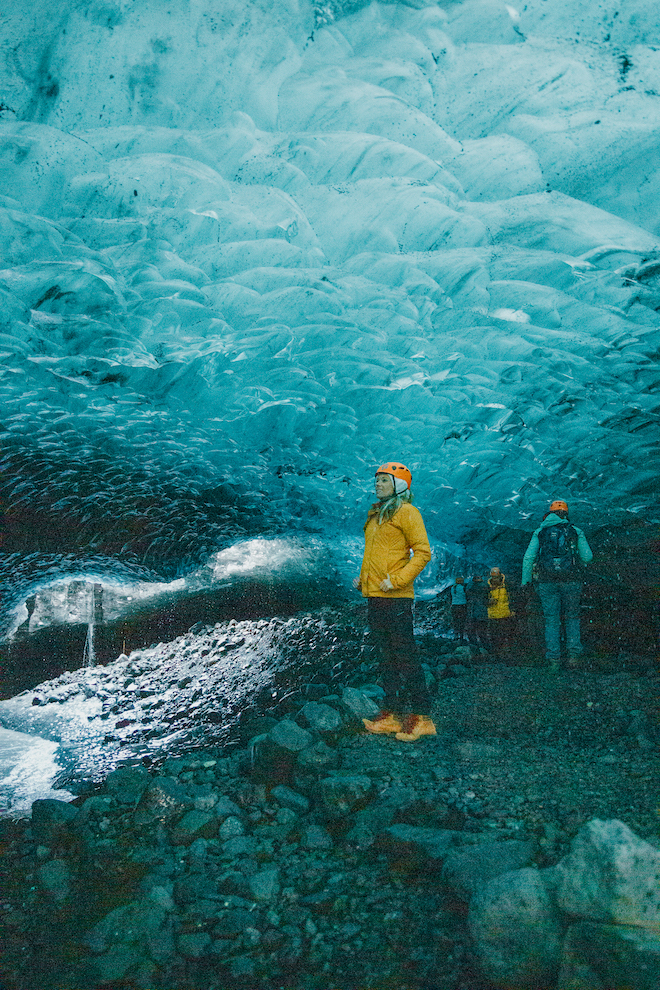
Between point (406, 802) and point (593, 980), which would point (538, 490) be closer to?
point (406, 802)

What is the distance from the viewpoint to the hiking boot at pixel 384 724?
8.86 feet

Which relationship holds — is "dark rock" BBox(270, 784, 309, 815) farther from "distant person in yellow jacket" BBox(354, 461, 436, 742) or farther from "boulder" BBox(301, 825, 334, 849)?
"distant person in yellow jacket" BBox(354, 461, 436, 742)

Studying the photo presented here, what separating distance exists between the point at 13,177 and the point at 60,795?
272 centimetres

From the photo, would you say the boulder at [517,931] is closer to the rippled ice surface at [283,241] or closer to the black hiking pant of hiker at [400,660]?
the black hiking pant of hiker at [400,660]

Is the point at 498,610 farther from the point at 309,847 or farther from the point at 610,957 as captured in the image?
the point at 610,957

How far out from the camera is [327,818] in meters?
2.06

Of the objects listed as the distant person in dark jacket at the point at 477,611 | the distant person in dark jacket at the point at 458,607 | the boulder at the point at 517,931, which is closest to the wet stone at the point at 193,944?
the boulder at the point at 517,931

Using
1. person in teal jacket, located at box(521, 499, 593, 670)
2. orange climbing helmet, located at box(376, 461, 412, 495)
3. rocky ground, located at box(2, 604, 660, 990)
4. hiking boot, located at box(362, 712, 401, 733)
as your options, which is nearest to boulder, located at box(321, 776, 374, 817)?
rocky ground, located at box(2, 604, 660, 990)

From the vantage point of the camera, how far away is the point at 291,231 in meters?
3.22

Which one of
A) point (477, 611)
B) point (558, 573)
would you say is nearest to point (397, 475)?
point (558, 573)

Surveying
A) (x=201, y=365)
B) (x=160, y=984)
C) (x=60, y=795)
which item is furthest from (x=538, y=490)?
(x=160, y=984)

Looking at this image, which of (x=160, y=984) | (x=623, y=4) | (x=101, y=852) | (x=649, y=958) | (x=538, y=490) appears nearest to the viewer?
(x=649, y=958)

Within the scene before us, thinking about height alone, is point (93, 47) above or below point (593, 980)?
above

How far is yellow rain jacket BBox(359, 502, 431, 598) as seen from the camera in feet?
8.80
